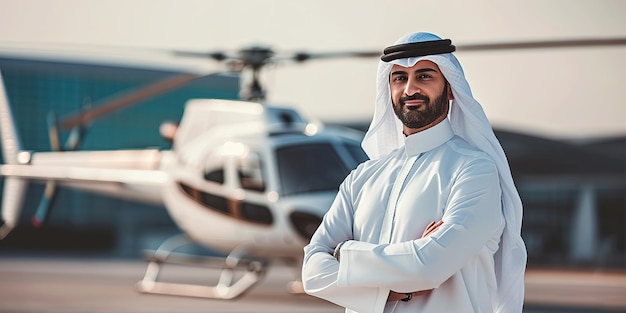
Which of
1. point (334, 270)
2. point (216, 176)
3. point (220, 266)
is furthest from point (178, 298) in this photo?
point (334, 270)

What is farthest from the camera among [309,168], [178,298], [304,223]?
[178,298]

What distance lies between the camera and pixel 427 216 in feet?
9.63

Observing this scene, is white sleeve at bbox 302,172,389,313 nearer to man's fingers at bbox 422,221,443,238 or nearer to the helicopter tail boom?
man's fingers at bbox 422,221,443,238

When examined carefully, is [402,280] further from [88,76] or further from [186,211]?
[88,76]

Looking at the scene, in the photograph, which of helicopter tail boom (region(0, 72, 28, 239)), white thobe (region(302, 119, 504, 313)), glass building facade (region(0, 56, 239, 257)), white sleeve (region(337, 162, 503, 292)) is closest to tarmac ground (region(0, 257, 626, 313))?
helicopter tail boom (region(0, 72, 28, 239))

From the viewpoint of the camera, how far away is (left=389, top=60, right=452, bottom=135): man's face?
305 cm

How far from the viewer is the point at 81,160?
53.3 ft

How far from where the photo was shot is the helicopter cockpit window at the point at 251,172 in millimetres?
13531

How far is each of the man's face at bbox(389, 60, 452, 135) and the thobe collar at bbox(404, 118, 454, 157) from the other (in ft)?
0.06

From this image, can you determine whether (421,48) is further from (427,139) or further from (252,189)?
(252,189)

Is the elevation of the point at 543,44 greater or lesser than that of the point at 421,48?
lesser

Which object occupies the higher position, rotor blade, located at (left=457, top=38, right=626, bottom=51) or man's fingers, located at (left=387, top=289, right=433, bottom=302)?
man's fingers, located at (left=387, top=289, right=433, bottom=302)

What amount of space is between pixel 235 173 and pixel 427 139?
1075 cm

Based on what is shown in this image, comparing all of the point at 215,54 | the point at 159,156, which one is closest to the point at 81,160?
the point at 159,156
